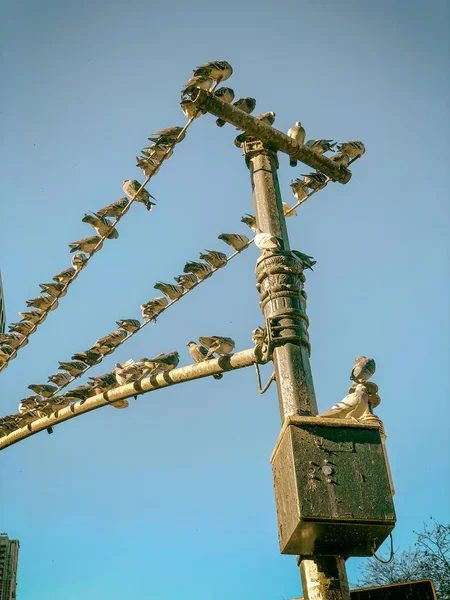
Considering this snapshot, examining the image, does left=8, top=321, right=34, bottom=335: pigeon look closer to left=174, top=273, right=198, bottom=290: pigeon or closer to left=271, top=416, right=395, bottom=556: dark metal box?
left=174, top=273, right=198, bottom=290: pigeon

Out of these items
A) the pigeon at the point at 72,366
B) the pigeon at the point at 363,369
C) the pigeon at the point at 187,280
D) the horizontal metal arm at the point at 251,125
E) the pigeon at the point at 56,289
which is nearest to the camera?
the pigeon at the point at 363,369

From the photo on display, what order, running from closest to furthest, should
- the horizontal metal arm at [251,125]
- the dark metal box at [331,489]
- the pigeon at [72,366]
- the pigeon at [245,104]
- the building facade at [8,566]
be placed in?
the dark metal box at [331,489] < the horizontal metal arm at [251,125] < the pigeon at [245,104] < the pigeon at [72,366] < the building facade at [8,566]

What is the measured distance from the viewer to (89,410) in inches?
252

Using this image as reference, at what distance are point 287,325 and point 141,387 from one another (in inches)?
68.5

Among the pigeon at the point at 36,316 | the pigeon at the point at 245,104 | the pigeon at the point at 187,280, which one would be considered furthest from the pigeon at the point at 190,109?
the pigeon at the point at 36,316

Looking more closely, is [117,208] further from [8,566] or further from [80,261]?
[8,566]

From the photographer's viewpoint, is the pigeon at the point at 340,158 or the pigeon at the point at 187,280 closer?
the pigeon at the point at 340,158

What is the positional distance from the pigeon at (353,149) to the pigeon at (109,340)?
3.23m

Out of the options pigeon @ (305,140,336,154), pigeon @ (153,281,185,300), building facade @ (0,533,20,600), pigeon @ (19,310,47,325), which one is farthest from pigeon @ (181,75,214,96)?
building facade @ (0,533,20,600)

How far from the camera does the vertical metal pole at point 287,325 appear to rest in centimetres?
383

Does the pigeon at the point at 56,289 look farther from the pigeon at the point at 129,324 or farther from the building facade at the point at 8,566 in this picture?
the building facade at the point at 8,566

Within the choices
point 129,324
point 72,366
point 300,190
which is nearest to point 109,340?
point 129,324

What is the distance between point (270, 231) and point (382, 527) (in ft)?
7.53

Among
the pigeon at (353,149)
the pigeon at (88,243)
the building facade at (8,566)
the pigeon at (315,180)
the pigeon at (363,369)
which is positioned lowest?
the pigeon at (363,369)
